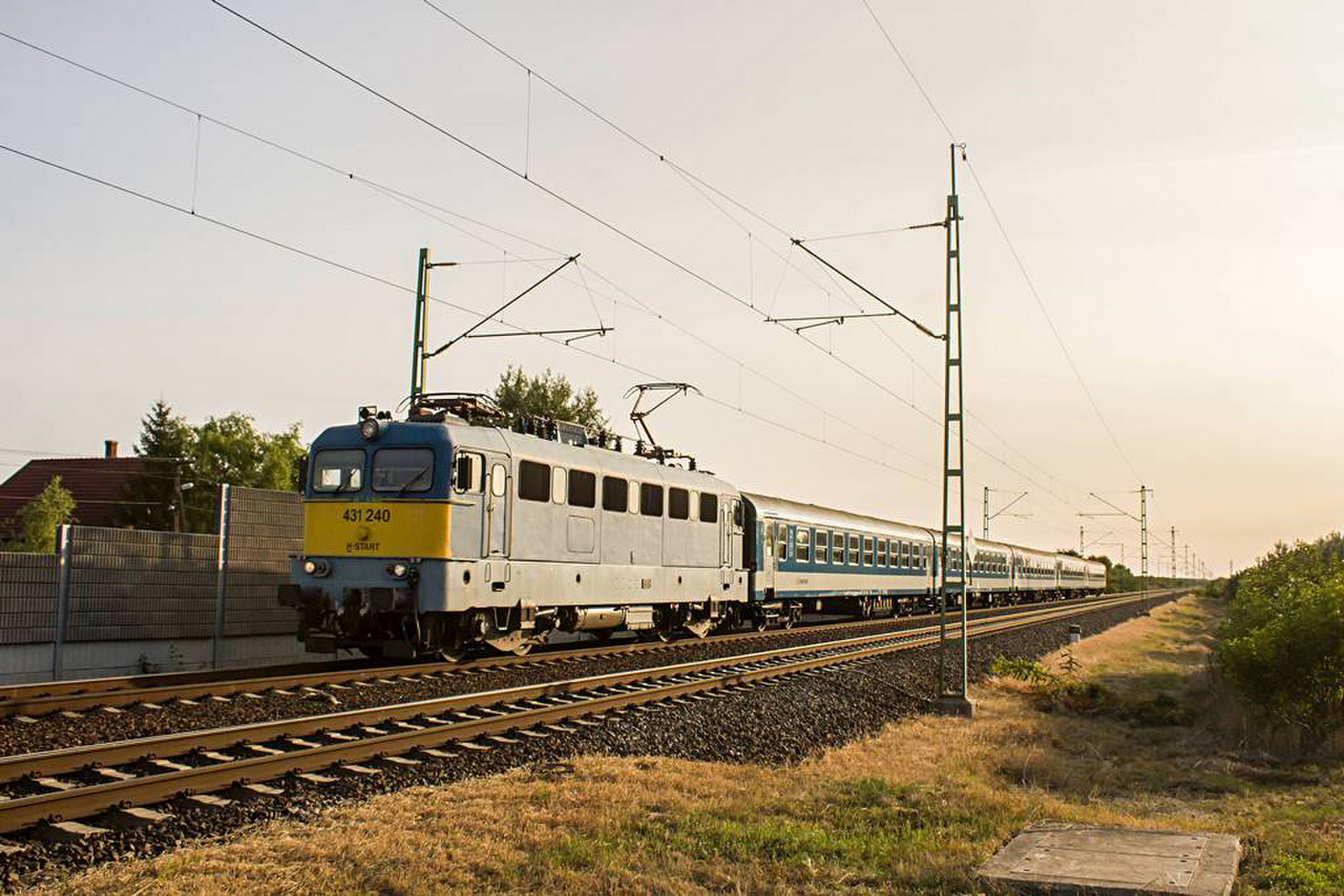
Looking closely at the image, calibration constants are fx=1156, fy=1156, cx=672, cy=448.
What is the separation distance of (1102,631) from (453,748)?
31865 mm

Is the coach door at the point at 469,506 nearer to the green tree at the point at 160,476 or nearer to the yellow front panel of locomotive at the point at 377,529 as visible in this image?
the yellow front panel of locomotive at the point at 377,529

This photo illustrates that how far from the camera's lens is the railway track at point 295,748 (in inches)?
303

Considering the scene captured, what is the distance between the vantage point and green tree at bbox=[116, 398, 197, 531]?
198ft

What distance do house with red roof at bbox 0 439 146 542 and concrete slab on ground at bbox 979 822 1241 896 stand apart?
61.7 metres

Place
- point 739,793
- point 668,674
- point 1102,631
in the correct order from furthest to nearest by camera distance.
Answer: point 1102,631, point 668,674, point 739,793

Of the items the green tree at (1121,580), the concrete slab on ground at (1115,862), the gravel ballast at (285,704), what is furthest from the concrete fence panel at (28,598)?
the green tree at (1121,580)

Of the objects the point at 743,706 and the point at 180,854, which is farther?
the point at 743,706

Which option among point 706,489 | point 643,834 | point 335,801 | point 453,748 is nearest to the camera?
point 643,834

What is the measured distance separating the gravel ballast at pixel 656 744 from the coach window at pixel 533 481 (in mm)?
3344

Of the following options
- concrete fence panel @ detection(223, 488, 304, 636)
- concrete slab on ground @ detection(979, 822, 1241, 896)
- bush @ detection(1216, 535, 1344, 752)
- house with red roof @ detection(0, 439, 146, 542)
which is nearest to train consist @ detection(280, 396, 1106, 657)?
concrete fence panel @ detection(223, 488, 304, 636)

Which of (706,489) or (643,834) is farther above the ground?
(706,489)

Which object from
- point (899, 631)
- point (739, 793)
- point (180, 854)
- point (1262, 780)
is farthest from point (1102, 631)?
point (180, 854)

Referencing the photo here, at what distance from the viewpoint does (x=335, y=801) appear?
8312mm

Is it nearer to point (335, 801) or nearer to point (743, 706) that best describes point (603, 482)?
point (743, 706)
